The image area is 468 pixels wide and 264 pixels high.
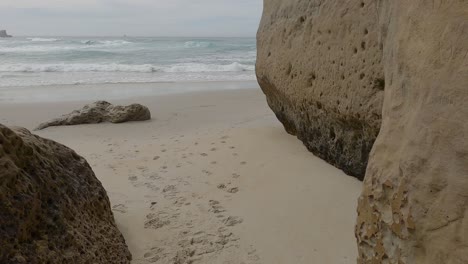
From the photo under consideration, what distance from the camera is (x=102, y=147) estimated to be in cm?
504

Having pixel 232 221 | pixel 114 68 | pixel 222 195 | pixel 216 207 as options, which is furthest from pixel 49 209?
pixel 114 68

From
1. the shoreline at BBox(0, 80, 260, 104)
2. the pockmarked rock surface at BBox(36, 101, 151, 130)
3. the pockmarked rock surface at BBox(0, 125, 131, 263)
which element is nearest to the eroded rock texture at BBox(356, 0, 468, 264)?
the pockmarked rock surface at BBox(0, 125, 131, 263)

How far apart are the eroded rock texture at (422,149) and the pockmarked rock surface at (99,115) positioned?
17.4 ft

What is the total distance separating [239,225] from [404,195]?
145 cm

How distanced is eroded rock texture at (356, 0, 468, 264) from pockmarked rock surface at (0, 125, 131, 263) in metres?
1.36

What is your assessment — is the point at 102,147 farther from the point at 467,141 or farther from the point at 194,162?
the point at 467,141

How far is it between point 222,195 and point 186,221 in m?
0.51

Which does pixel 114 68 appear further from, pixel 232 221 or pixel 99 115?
pixel 232 221

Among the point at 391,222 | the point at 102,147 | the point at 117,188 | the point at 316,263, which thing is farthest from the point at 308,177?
the point at 102,147

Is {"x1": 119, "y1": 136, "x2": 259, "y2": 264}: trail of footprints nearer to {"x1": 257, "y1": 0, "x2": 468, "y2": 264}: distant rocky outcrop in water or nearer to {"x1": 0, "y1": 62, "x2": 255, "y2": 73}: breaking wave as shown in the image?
{"x1": 257, "y1": 0, "x2": 468, "y2": 264}: distant rocky outcrop in water

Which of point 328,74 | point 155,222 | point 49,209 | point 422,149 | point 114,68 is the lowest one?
point 155,222

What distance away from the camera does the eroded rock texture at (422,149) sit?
4.40ft

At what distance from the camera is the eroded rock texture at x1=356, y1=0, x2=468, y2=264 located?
4.40ft

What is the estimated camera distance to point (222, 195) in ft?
11.0
